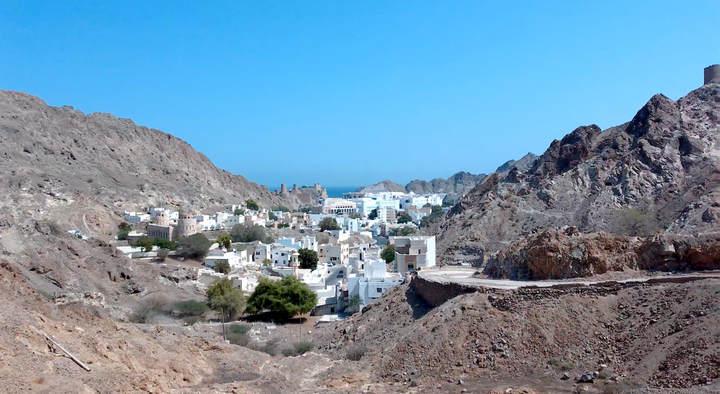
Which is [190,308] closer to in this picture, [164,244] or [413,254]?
[413,254]

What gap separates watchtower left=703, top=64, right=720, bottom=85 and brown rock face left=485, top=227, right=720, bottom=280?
102 ft

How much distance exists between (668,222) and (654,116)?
11641mm

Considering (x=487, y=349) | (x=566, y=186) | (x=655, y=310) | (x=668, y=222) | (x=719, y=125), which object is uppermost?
(x=719, y=125)

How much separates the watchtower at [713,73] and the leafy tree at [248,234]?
36.9 metres

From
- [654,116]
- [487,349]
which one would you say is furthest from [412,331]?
[654,116]

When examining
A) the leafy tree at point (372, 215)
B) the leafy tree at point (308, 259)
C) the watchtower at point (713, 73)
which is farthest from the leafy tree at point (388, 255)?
the leafy tree at point (372, 215)

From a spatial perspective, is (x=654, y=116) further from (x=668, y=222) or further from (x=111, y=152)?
(x=111, y=152)

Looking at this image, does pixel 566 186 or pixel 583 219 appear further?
pixel 566 186

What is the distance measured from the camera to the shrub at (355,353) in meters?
15.3

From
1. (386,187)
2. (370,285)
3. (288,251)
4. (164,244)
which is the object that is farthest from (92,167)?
(386,187)

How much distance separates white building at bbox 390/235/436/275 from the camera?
2956cm

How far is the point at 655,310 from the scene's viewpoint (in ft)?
44.7

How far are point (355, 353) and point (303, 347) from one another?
2.61 m

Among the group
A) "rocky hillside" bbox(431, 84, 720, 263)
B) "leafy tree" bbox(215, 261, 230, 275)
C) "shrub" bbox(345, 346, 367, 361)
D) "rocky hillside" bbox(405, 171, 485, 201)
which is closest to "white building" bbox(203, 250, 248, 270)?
"leafy tree" bbox(215, 261, 230, 275)
